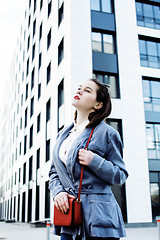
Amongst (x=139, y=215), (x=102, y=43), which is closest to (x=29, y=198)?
(x=139, y=215)

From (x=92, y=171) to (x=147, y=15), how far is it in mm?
18699

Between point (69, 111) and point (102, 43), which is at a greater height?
point (102, 43)

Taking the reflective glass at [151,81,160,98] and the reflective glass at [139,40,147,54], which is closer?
the reflective glass at [151,81,160,98]

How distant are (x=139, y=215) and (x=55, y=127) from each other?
7.22 metres

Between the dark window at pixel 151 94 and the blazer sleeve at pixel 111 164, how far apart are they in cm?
1519

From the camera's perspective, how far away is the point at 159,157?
1606 centimetres

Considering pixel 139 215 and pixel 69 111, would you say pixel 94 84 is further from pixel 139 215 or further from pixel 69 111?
pixel 139 215

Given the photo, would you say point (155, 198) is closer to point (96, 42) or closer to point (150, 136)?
point (150, 136)

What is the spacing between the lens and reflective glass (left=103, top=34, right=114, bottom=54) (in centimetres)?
1672

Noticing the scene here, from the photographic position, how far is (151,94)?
1719 cm

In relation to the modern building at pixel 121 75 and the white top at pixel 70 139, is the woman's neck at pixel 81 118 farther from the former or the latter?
the modern building at pixel 121 75

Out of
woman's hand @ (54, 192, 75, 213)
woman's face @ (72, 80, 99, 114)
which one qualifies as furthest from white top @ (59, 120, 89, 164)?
woman's hand @ (54, 192, 75, 213)

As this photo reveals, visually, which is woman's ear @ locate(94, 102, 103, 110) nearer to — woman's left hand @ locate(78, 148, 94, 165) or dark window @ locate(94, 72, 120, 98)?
woman's left hand @ locate(78, 148, 94, 165)

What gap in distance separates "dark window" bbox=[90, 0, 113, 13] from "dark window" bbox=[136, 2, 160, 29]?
6.77 ft
